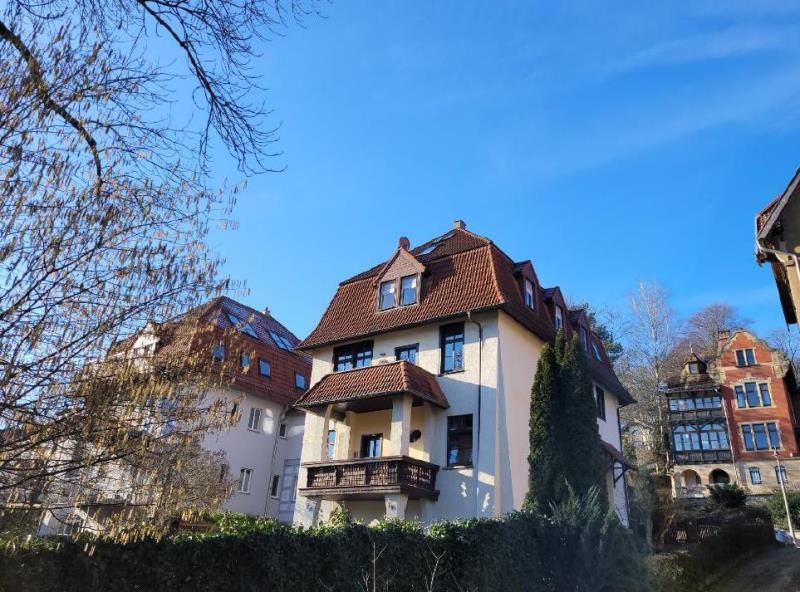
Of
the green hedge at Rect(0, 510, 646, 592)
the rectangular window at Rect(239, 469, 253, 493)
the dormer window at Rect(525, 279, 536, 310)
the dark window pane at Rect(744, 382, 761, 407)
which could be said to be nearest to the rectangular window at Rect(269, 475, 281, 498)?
the rectangular window at Rect(239, 469, 253, 493)

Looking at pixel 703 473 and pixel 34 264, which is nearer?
pixel 34 264

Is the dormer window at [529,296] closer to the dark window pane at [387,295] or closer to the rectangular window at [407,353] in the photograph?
the rectangular window at [407,353]

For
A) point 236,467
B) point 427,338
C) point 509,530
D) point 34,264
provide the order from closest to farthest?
point 34,264 < point 509,530 < point 427,338 < point 236,467

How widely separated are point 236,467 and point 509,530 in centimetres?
1562

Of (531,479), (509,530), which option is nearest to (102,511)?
(509,530)

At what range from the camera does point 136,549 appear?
7.09 meters

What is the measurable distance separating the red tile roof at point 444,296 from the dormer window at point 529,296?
1.26 feet

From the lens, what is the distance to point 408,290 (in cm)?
2102

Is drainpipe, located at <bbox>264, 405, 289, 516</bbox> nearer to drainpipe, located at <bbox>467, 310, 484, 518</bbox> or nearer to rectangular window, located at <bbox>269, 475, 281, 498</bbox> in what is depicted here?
rectangular window, located at <bbox>269, 475, 281, 498</bbox>

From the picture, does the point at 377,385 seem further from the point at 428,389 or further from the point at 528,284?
the point at 528,284

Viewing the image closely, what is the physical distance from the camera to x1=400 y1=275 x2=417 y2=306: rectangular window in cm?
2072

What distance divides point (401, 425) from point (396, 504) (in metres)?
2.23

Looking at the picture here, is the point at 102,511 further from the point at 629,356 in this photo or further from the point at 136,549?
the point at 629,356

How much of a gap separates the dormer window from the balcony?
104 feet
